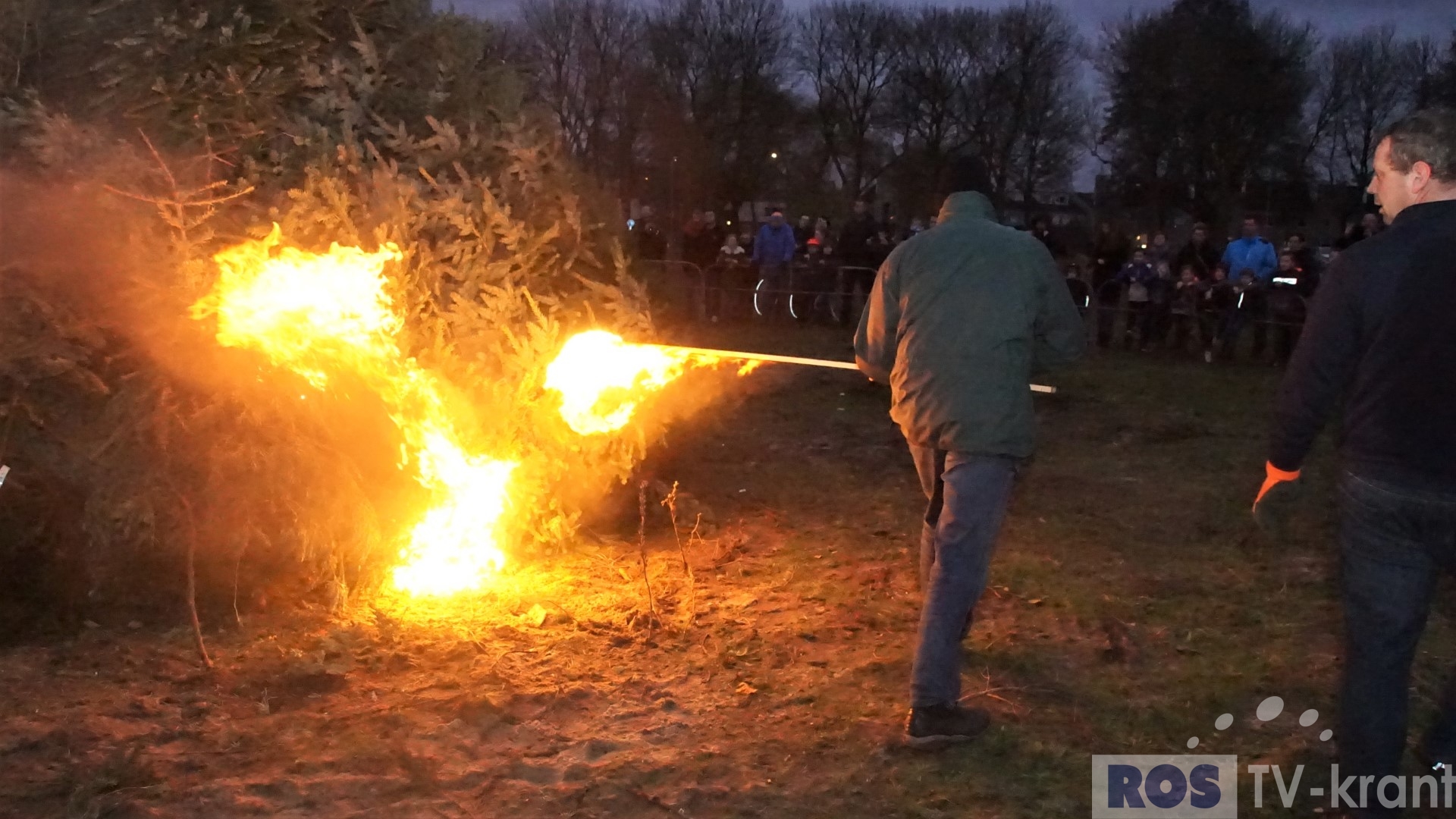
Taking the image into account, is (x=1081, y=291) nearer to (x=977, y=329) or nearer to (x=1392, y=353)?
(x=977, y=329)

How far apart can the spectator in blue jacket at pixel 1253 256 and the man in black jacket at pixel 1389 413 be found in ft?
37.2

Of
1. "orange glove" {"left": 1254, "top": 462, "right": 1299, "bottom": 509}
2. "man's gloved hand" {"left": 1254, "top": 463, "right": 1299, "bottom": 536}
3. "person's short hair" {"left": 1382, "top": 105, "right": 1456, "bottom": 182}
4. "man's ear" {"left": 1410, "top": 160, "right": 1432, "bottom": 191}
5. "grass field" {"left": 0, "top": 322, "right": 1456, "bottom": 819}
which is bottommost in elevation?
"grass field" {"left": 0, "top": 322, "right": 1456, "bottom": 819}

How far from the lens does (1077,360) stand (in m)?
4.00

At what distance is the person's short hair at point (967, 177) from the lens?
4.02m

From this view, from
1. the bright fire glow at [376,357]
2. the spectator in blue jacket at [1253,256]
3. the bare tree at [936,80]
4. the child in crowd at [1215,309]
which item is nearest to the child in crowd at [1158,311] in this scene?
the child in crowd at [1215,309]

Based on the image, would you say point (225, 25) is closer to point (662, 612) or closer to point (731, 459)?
point (662, 612)

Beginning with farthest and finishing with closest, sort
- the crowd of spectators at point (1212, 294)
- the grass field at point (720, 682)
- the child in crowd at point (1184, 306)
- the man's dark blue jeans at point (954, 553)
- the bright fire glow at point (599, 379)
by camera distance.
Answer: the child in crowd at point (1184, 306), the crowd of spectators at point (1212, 294), the bright fire glow at point (599, 379), the man's dark blue jeans at point (954, 553), the grass field at point (720, 682)

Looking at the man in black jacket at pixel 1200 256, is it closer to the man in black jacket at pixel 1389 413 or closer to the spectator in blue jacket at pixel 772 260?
the spectator in blue jacket at pixel 772 260

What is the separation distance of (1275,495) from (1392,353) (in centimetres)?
53

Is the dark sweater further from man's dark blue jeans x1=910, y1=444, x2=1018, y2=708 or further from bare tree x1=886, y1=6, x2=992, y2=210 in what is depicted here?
bare tree x1=886, y1=6, x2=992, y2=210

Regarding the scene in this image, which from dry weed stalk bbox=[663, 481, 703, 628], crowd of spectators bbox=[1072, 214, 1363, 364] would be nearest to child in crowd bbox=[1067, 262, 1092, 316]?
crowd of spectators bbox=[1072, 214, 1363, 364]

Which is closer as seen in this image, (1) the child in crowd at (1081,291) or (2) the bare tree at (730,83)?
→ (1) the child in crowd at (1081,291)

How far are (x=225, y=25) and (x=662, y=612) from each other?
3.22 m

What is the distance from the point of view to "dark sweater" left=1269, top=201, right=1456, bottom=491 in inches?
116
